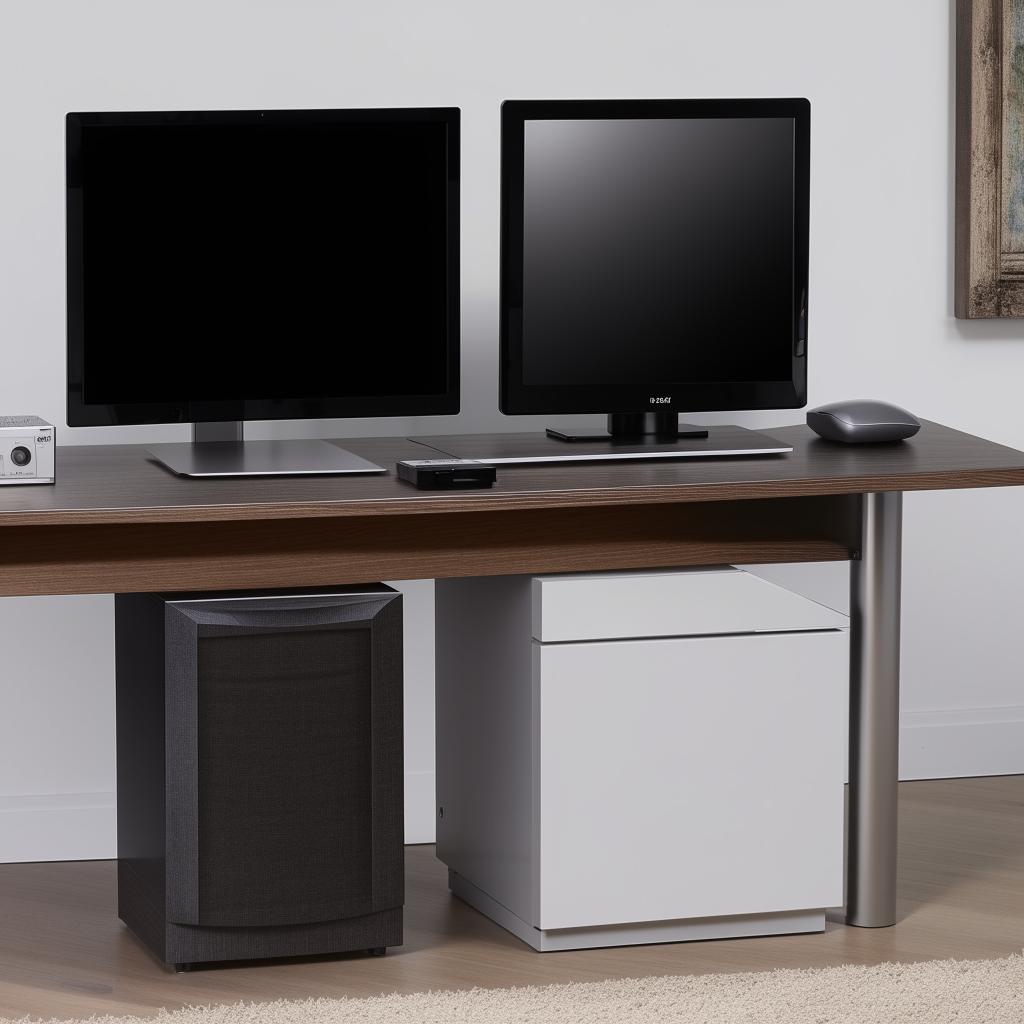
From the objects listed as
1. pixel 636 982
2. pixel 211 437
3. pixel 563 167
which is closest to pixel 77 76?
pixel 211 437

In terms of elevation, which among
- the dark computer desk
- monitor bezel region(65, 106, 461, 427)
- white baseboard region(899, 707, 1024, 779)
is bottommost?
white baseboard region(899, 707, 1024, 779)

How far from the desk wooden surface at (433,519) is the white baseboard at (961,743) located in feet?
3.23

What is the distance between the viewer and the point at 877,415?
280 cm

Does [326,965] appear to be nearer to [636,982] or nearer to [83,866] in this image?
[636,982]

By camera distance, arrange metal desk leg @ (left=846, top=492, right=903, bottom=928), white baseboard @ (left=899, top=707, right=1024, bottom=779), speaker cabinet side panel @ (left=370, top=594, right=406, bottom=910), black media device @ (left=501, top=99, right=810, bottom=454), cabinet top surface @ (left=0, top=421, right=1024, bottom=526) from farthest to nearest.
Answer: white baseboard @ (left=899, top=707, right=1024, bottom=779) → black media device @ (left=501, top=99, right=810, bottom=454) → metal desk leg @ (left=846, top=492, right=903, bottom=928) → speaker cabinet side panel @ (left=370, top=594, right=406, bottom=910) → cabinet top surface @ (left=0, top=421, right=1024, bottom=526)

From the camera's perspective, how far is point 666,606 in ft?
8.41

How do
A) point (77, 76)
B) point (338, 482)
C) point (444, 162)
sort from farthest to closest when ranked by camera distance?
1. point (77, 76)
2. point (444, 162)
3. point (338, 482)

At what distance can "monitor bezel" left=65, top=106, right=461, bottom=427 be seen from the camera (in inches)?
101

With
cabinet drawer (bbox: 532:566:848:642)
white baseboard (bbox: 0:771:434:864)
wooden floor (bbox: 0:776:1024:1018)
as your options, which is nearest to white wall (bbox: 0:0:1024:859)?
white baseboard (bbox: 0:771:434:864)

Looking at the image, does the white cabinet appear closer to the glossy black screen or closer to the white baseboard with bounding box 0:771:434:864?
the glossy black screen

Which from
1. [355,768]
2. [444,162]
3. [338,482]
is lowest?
[355,768]

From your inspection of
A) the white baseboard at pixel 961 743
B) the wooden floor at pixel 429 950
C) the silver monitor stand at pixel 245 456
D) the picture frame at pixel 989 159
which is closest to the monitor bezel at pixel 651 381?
the silver monitor stand at pixel 245 456

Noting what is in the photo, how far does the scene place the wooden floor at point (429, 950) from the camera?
2.48m

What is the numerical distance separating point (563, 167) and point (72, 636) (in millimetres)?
1247
